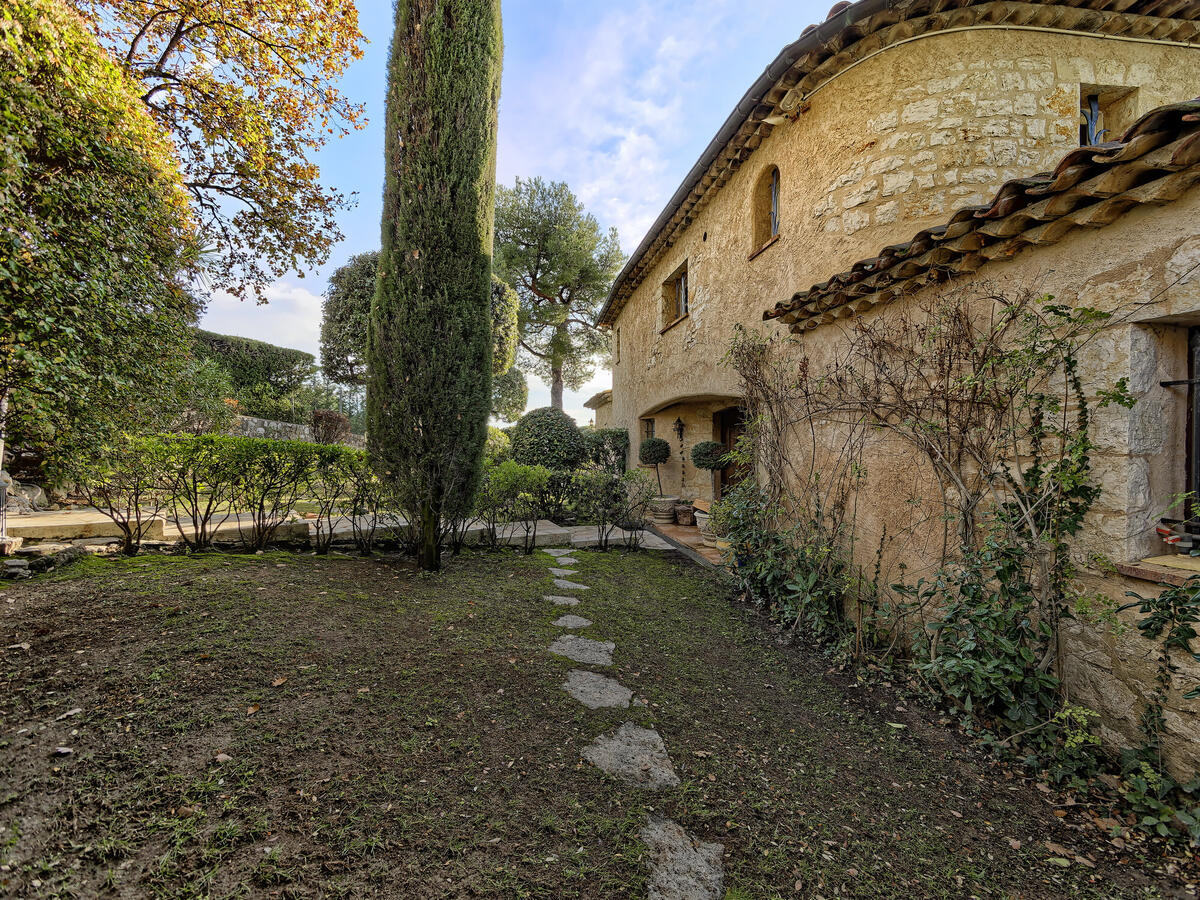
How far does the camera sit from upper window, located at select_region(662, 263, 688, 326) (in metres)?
8.34

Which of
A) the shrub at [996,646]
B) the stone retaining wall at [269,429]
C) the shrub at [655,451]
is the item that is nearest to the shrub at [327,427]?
the stone retaining wall at [269,429]

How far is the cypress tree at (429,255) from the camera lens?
4176mm

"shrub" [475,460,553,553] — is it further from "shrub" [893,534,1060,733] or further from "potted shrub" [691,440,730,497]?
"shrub" [893,534,1060,733]

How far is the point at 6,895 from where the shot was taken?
3.59 ft

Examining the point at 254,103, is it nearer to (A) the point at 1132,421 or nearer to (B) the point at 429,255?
(B) the point at 429,255

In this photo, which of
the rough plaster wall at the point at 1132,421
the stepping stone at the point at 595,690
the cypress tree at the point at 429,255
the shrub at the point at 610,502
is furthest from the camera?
the shrub at the point at 610,502

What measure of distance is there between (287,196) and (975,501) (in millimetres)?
8603

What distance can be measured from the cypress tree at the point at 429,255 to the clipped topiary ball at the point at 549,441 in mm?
4189

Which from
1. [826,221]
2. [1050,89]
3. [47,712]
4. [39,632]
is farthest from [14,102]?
[1050,89]

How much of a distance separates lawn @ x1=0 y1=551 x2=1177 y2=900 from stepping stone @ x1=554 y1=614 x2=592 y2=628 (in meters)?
0.28

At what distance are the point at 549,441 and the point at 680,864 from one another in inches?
294

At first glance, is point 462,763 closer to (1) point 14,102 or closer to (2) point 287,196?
(1) point 14,102

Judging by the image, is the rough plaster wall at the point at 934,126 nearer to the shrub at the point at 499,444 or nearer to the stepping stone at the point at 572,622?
the stepping stone at the point at 572,622

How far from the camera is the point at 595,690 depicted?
8.11 ft
